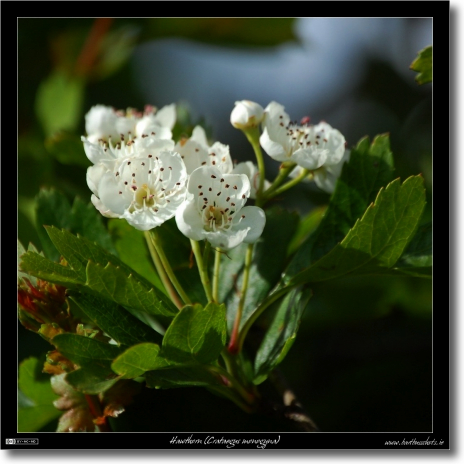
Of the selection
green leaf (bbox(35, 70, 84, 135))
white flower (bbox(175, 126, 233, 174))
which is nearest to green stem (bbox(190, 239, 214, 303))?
Answer: white flower (bbox(175, 126, 233, 174))

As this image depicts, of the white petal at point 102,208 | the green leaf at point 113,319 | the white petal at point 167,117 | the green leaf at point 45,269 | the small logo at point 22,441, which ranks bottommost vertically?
the small logo at point 22,441

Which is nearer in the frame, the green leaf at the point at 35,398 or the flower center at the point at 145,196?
the flower center at the point at 145,196

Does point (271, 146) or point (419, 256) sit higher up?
point (271, 146)

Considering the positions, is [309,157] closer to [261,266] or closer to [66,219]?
[261,266]

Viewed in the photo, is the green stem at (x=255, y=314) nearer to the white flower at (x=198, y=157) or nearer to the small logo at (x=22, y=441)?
the white flower at (x=198, y=157)

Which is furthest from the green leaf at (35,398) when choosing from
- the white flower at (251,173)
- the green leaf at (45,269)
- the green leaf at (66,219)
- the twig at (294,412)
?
the white flower at (251,173)

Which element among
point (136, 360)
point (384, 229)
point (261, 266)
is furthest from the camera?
point (261, 266)

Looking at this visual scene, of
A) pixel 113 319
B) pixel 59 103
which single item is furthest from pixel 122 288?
pixel 59 103
